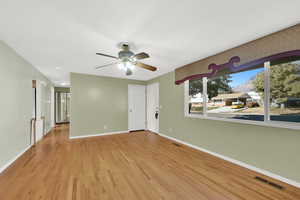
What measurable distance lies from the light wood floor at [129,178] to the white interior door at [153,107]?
6.56ft

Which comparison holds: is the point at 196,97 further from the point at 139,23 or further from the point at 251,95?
the point at 139,23

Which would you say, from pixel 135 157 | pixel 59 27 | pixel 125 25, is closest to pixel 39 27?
pixel 59 27

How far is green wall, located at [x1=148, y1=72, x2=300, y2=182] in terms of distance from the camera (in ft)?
5.96

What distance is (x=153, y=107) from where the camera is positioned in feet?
16.8

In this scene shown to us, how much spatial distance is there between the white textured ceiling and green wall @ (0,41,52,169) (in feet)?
1.25

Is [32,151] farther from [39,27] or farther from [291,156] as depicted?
[291,156]

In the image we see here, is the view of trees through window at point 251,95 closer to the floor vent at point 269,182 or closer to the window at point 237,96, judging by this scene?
the window at point 237,96

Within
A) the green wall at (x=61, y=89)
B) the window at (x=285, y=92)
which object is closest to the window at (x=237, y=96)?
the window at (x=285, y=92)

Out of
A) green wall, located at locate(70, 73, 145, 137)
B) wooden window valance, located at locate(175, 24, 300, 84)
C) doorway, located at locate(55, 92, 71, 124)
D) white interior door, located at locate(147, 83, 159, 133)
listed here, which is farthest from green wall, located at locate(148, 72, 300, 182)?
doorway, located at locate(55, 92, 71, 124)

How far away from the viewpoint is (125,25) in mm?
1679

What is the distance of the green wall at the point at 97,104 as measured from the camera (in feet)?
13.6

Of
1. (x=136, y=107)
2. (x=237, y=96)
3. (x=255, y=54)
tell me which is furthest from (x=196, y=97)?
(x=136, y=107)

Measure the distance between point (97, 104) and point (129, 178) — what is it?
323cm

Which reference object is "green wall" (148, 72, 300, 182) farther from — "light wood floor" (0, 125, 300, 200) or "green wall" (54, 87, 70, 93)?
"green wall" (54, 87, 70, 93)
